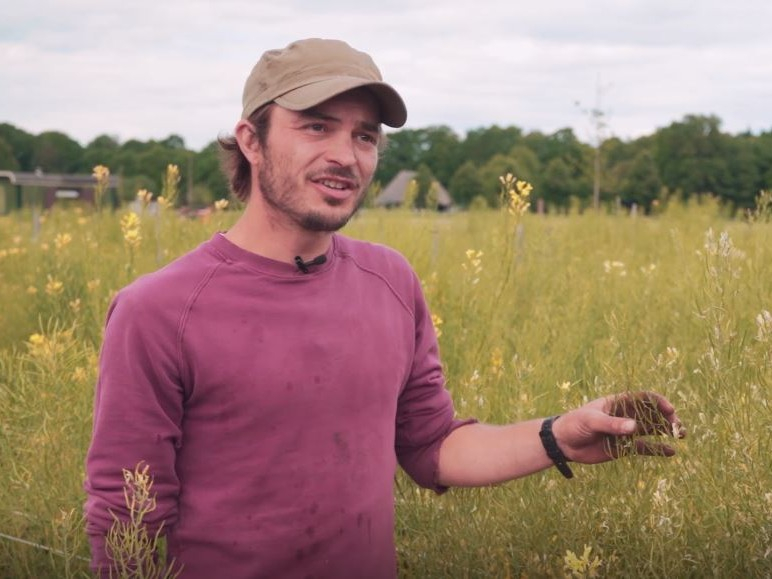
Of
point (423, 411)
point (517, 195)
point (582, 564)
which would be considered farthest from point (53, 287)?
point (582, 564)

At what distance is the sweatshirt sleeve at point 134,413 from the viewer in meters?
1.74

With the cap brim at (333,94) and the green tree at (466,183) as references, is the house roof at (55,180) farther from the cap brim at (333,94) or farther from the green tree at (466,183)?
the cap brim at (333,94)

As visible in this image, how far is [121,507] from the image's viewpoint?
174cm

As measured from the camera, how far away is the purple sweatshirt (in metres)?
1.75

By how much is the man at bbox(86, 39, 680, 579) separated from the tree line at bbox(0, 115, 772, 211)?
→ 17.3m

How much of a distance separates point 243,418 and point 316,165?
48 cm

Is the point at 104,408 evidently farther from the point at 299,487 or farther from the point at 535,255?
the point at 535,255

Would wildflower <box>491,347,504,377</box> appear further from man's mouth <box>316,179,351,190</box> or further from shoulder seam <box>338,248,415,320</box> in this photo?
man's mouth <box>316,179,351,190</box>

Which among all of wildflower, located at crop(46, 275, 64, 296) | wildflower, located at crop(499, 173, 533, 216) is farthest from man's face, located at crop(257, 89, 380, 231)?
wildflower, located at crop(46, 275, 64, 296)

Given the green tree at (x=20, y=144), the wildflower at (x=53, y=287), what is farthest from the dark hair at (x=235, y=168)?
the green tree at (x=20, y=144)

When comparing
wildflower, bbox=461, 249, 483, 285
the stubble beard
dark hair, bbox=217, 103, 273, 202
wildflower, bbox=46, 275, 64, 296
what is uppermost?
dark hair, bbox=217, 103, 273, 202

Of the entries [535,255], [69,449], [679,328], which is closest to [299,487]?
[69,449]

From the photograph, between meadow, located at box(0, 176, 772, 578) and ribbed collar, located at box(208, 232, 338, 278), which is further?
meadow, located at box(0, 176, 772, 578)

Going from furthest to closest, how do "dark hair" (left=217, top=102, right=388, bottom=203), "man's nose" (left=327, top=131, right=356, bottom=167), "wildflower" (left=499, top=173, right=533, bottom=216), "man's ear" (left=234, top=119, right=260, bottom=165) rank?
"wildflower" (left=499, top=173, right=533, bottom=216), "dark hair" (left=217, top=102, right=388, bottom=203), "man's ear" (left=234, top=119, right=260, bottom=165), "man's nose" (left=327, top=131, right=356, bottom=167)
